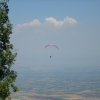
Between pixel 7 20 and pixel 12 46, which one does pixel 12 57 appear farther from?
pixel 7 20

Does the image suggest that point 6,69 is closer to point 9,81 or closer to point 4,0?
point 9,81

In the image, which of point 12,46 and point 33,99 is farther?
point 33,99

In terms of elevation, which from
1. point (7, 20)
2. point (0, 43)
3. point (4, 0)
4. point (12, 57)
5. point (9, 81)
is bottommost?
point (9, 81)

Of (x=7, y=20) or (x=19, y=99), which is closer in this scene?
Result: (x=7, y=20)

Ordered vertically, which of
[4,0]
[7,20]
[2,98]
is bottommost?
[2,98]

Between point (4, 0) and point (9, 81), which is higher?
point (4, 0)

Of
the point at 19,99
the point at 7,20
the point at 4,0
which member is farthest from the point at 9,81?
the point at 19,99

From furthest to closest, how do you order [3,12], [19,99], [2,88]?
[19,99] < [3,12] < [2,88]

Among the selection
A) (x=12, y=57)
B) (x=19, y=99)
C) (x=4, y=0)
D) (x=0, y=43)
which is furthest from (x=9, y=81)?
(x=19, y=99)

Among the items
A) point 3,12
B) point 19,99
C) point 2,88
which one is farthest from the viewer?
point 19,99
